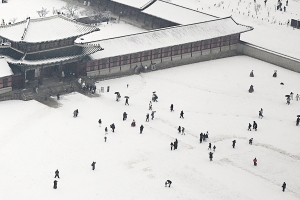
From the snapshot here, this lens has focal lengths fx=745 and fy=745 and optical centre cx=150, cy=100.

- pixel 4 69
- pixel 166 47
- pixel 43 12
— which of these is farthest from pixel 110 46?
pixel 43 12

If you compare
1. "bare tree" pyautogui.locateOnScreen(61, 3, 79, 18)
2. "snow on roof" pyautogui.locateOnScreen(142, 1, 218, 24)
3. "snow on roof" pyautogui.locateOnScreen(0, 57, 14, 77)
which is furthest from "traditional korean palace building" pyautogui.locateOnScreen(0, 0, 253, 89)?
"bare tree" pyautogui.locateOnScreen(61, 3, 79, 18)

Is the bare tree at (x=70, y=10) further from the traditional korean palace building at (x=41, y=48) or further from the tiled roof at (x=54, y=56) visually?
the tiled roof at (x=54, y=56)

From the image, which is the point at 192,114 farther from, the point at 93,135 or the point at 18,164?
the point at 18,164

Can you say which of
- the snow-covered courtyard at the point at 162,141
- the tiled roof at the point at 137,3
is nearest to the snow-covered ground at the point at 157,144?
the snow-covered courtyard at the point at 162,141

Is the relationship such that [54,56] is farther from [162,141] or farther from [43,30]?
[162,141]

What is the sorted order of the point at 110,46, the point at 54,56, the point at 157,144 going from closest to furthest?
1. the point at 157,144
2. the point at 54,56
3. the point at 110,46

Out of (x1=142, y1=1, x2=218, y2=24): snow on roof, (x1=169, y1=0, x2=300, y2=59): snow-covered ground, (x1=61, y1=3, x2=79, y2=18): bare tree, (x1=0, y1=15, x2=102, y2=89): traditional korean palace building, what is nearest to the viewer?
(x1=0, y1=15, x2=102, y2=89): traditional korean palace building

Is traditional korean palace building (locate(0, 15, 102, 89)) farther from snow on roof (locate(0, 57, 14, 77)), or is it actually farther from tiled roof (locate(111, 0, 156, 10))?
tiled roof (locate(111, 0, 156, 10))
